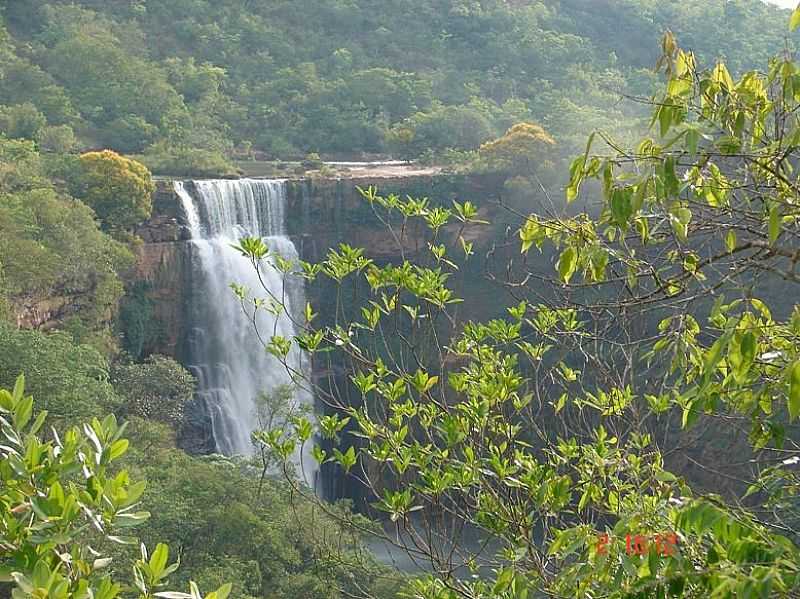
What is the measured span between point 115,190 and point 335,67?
49.2 feet

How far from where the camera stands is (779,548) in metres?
1.64

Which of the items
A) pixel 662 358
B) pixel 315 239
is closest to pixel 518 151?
pixel 315 239

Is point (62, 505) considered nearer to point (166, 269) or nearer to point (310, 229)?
point (166, 269)

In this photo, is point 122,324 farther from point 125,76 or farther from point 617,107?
point 617,107

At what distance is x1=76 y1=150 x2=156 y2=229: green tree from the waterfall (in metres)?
0.90

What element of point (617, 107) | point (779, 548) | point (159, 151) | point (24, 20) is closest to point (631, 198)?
point (779, 548)

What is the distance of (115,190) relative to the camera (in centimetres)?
1539

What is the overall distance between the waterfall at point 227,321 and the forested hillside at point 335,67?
283cm

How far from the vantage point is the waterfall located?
16.0 metres

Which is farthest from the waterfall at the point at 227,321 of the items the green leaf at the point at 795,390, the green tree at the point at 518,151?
the green leaf at the point at 795,390

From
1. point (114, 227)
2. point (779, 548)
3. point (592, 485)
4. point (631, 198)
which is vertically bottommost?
point (114, 227)

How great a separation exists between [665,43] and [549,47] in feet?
99.3

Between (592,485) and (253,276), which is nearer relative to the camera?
(592,485)

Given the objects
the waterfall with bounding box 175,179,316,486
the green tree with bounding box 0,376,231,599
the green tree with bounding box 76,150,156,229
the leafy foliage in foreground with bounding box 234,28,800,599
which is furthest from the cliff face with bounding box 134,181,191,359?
the green tree with bounding box 0,376,231,599
